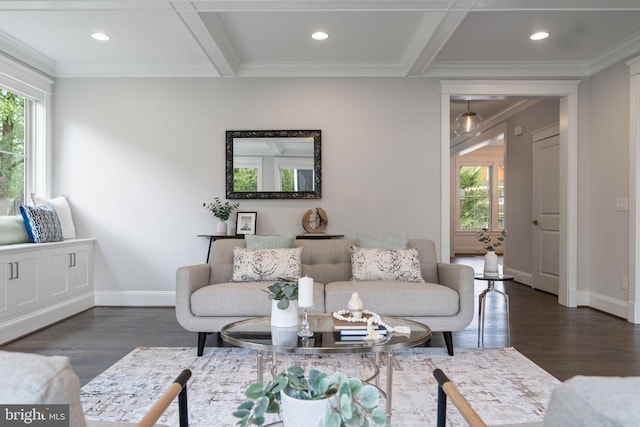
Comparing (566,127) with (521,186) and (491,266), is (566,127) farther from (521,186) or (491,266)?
(491,266)

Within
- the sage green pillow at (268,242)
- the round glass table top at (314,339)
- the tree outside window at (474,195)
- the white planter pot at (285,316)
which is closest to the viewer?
the round glass table top at (314,339)

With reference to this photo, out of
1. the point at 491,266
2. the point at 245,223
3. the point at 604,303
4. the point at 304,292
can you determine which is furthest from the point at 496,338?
the point at 245,223

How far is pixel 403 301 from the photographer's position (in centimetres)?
311

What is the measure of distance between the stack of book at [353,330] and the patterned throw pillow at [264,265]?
113 centimetres

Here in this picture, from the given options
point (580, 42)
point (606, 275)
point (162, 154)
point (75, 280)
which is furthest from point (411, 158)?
point (75, 280)

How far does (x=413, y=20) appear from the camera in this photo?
3785mm

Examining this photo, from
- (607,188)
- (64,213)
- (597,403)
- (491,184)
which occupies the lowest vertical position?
(597,403)

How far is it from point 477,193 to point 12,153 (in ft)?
34.0

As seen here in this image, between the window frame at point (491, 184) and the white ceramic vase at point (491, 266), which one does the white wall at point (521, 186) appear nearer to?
the white ceramic vase at point (491, 266)

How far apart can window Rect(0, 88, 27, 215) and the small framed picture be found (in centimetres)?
222

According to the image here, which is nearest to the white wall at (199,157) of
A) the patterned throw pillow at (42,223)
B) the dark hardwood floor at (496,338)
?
the patterned throw pillow at (42,223)

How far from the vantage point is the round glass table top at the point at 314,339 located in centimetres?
196

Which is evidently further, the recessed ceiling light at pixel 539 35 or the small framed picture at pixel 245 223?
the small framed picture at pixel 245 223

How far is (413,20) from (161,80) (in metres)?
2.84
